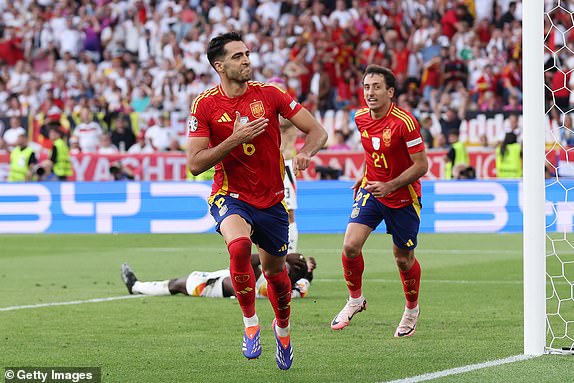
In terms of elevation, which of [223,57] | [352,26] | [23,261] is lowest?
[23,261]

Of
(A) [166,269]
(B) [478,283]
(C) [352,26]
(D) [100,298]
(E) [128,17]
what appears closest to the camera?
(D) [100,298]

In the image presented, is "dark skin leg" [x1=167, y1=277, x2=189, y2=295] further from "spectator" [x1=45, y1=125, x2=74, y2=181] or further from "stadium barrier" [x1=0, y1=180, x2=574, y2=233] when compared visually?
"spectator" [x1=45, y1=125, x2=74, y2=181]

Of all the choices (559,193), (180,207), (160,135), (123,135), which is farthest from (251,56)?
(559,193)

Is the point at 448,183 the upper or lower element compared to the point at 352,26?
lower

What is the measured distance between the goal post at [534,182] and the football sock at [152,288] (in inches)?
191

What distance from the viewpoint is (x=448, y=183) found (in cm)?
1925

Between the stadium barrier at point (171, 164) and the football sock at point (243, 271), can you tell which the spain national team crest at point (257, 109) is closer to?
the football sock at point (243, 271)

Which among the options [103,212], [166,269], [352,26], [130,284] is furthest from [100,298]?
[352,26]

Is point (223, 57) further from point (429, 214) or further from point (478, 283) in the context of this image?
point (429, 214)

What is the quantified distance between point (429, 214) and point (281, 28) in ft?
31.1

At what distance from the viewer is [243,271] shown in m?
7.13

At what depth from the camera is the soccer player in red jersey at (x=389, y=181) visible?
8.79m

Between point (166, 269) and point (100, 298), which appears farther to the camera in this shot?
point (166, 269)

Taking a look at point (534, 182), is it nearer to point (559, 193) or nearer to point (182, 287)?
point (182, 287)
